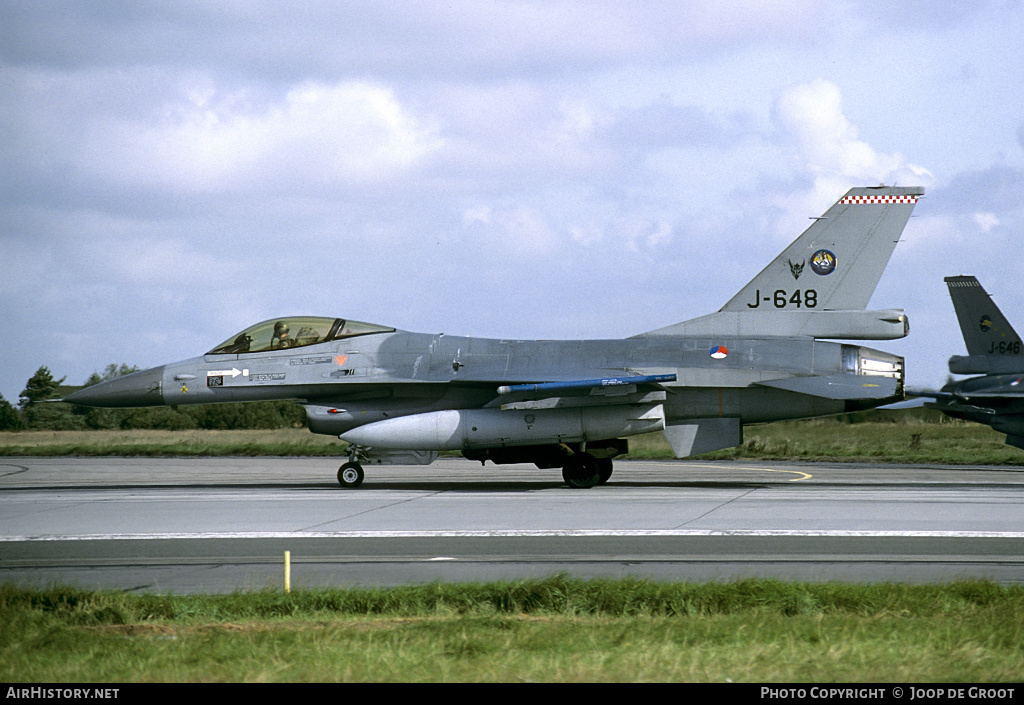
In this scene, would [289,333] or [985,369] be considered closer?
[289,333]

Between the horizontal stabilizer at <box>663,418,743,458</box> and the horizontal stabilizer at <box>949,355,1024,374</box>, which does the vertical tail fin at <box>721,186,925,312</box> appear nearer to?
the horizontal stabilizer at <box>663,418,743,458</box>

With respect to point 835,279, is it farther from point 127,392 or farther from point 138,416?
point 138,416

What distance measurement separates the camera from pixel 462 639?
18.7 feet

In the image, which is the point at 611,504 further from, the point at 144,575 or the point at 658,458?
the point at 658,458

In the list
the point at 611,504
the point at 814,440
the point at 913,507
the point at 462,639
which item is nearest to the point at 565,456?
the point at 611,504

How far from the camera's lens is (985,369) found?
2772 centimetres

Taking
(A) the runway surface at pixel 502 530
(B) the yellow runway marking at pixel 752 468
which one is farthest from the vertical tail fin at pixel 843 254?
(B) the yellow runway marking at pixel 752 468

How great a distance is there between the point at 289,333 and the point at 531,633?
13.9 metres

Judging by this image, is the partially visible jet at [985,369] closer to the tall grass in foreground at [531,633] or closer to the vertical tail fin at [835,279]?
the vertical tail fin at [835,279]

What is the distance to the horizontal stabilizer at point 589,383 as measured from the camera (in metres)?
→ 17.0

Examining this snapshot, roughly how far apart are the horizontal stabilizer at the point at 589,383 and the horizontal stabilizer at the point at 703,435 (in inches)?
58.4

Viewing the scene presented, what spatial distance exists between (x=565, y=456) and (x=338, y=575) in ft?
34.0

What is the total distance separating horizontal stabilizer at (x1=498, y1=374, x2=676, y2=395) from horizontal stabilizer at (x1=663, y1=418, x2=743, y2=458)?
1483mm

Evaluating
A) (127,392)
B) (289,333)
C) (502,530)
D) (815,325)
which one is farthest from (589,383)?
(127,392)
